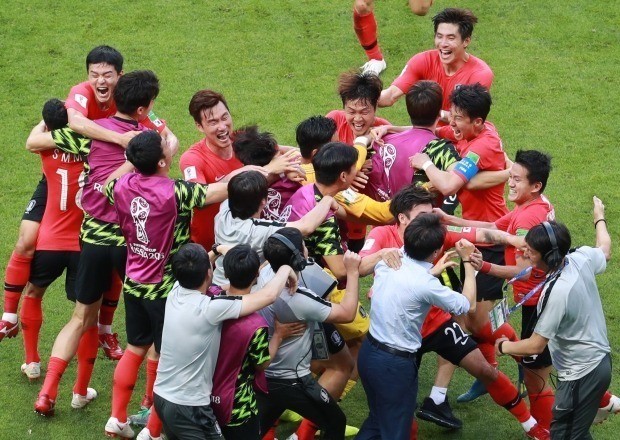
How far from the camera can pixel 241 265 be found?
586 centimetres

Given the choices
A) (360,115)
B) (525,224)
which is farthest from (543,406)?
(360,115)

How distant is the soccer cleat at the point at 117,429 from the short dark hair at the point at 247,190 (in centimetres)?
167

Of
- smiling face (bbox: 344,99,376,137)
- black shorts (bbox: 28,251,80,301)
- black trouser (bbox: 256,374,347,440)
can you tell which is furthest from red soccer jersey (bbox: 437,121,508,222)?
black shorts (bbox: 28,251,80,301)

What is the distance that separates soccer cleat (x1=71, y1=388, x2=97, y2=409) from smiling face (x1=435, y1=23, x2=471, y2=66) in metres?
3.87

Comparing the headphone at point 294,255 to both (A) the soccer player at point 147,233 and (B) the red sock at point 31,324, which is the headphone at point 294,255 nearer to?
(A) the soccer player at point 147,233

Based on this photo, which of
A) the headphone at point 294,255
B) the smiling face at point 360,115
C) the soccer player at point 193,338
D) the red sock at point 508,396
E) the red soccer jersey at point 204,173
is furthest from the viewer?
the smiling face at point 360,115

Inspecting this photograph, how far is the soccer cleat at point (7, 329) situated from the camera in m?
8.03

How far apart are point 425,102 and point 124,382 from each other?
2.72 m

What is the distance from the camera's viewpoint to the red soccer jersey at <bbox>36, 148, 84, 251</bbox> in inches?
296

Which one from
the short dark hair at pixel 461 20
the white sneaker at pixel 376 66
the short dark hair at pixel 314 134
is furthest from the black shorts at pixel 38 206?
the white sneaker at pixel 376 66

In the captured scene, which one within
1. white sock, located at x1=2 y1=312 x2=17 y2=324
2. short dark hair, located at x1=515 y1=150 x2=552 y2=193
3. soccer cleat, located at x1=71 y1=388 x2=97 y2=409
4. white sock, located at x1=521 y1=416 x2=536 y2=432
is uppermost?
short dark hair, located at x1=515 y1=150 x2=552 y2=193

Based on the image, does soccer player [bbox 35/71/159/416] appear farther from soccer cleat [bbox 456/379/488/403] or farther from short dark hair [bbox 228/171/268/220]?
soccer cleat [bbox 456/379/488/403]

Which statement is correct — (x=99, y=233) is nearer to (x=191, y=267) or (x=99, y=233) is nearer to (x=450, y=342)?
(x=191, y=267)

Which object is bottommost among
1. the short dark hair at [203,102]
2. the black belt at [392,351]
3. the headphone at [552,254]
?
the black belt at [392,351]
